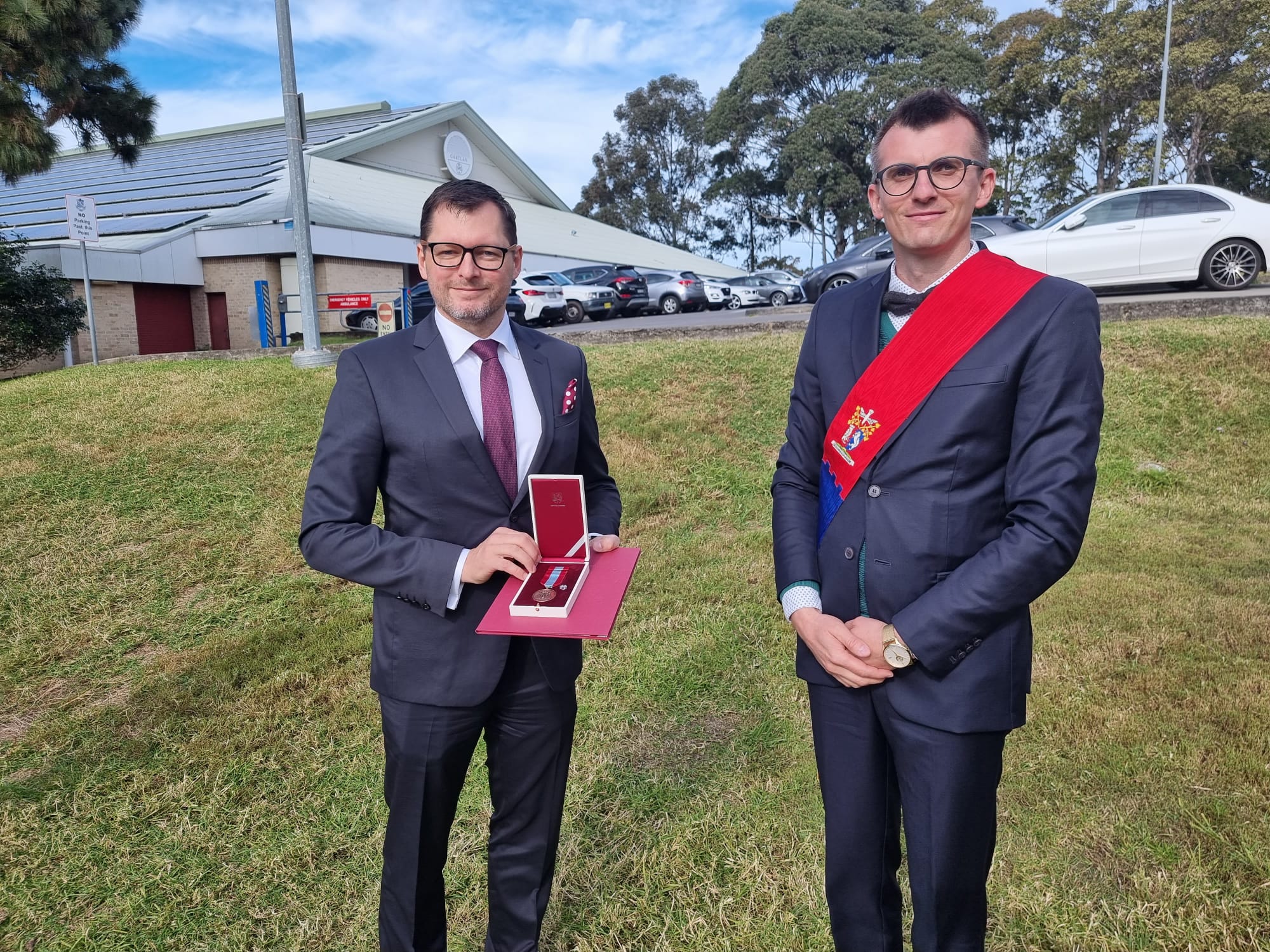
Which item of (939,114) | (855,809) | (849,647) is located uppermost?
(939,114)

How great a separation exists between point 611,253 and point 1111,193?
24.7m

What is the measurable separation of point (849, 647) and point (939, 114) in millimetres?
1131

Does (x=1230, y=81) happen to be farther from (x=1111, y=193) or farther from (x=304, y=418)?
(x=304, y=418)

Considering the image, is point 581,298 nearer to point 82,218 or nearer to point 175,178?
point 82,218

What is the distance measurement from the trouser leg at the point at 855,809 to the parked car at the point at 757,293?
71.6ft

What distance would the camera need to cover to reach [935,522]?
1.72m

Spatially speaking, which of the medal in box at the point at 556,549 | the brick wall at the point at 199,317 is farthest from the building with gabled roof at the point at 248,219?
the medal in box at the point at 556,549

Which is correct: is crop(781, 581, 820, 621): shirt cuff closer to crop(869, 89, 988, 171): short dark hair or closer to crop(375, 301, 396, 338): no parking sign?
crop(869, 89, 988, 171): short dark hair

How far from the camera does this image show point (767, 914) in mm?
2734

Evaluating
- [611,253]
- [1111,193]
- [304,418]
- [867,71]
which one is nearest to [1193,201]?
[1111,193]

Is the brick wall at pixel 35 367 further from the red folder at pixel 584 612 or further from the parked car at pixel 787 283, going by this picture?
the parked car at pixel 787 283

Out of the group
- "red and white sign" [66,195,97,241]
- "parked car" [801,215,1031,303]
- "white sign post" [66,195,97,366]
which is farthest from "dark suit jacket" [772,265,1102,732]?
"red and white sign" [66,195,97,241]

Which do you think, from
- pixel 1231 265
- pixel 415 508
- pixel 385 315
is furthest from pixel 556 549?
pixel 1231 265

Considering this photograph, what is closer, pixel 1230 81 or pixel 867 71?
pixel 1230 81
